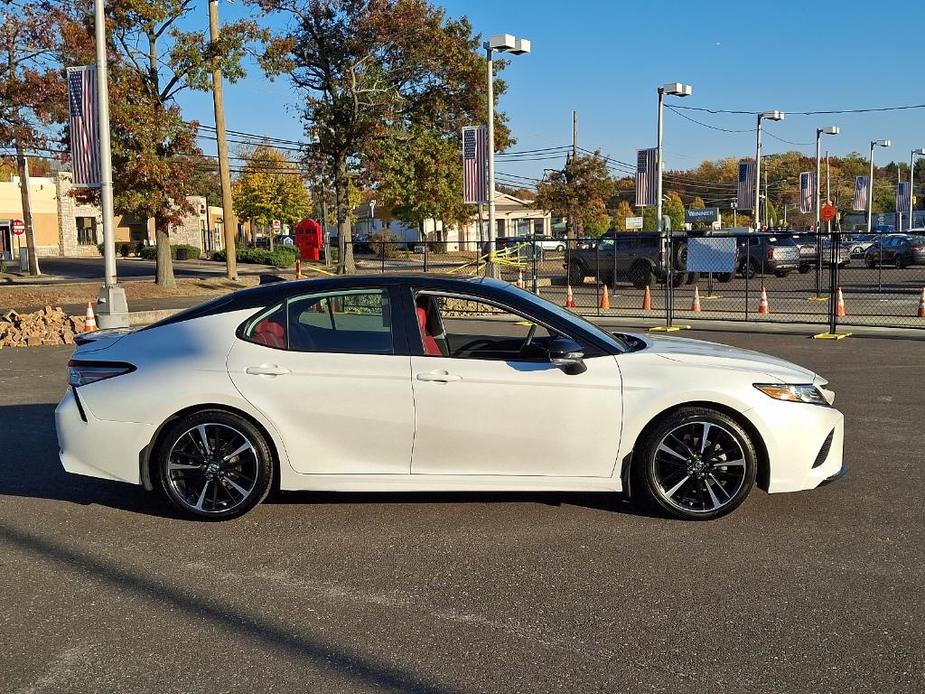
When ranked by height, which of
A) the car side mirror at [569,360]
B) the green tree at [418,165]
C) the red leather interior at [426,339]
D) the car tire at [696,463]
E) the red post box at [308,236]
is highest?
the green tree at [418,165]

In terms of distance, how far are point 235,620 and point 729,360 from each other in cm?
331

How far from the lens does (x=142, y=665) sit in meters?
3.86

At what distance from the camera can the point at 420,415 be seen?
5.59 metres

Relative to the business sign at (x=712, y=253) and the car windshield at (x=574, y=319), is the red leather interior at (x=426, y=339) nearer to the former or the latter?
the car windshield at (x=574, y=319)

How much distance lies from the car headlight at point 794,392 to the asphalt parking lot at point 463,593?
0.72 metres

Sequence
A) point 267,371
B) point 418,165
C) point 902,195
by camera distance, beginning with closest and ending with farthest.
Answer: point 267,371
point 418,165
point 902,195

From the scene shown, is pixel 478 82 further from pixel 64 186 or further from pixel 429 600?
pixel 64 186

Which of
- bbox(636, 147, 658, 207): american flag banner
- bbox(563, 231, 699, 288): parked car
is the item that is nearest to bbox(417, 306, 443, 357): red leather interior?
bbox(563, 231, 699, 288): parked car

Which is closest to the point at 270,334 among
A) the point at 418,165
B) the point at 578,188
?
the point at 418,165

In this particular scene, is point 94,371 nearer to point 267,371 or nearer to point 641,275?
point 267,371

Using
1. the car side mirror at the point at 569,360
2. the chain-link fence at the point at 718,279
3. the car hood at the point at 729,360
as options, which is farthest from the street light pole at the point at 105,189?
the car hood at the point at 729,360

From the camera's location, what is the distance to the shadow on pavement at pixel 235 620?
3715mm

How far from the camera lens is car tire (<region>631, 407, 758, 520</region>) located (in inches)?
219

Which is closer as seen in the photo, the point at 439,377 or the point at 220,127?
the point at 439,377
